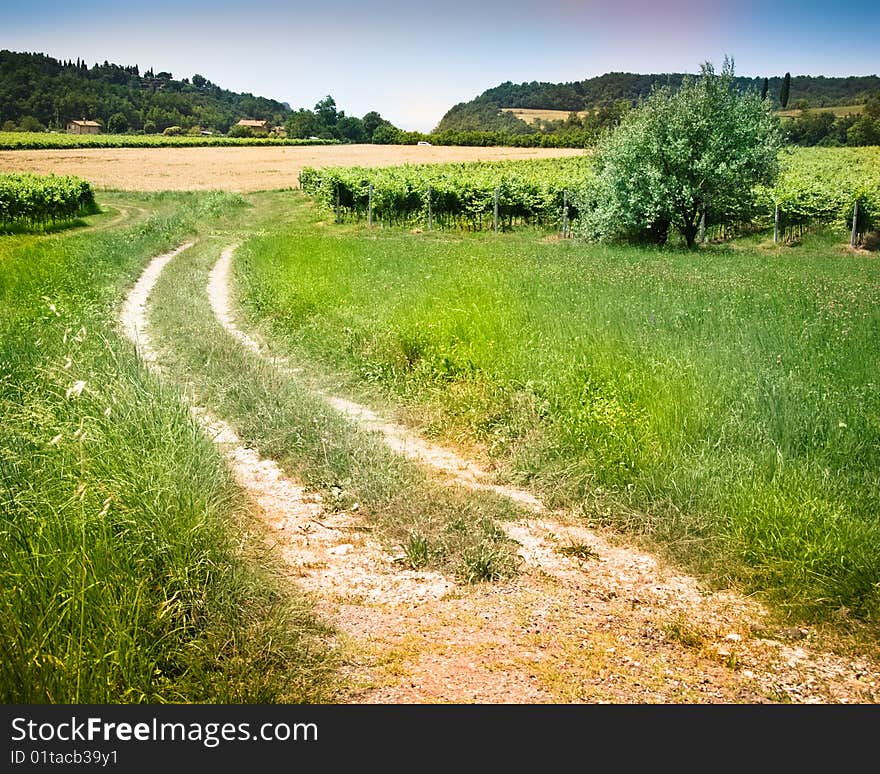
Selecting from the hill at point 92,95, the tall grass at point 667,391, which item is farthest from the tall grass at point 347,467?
the hill at point 92,95

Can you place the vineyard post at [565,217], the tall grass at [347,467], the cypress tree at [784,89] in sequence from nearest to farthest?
the tall grass at [347,467] → the cypress tree at [784,89] → the vineyard post at [565,217]

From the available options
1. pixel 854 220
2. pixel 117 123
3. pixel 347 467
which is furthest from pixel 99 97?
pixel 854 220

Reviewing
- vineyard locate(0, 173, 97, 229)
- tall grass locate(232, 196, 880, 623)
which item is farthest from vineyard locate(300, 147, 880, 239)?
tall grass locate(232, 196, 880, 623)

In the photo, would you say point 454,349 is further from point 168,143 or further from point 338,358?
point 168,143

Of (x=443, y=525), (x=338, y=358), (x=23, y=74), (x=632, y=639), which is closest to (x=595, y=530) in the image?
(x=443, y=525)

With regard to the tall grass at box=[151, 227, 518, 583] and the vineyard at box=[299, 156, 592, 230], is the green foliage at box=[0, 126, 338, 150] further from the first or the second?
the tall grass at box=[151, 227, 518, 583]

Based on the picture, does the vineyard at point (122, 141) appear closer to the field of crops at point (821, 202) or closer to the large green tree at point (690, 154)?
the large green tree at point (690, 154)

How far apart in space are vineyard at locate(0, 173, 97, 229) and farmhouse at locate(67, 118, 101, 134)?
5.10m

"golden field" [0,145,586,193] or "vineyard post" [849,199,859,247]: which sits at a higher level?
"golden field" [0,145,586,193]

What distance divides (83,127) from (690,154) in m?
18.7

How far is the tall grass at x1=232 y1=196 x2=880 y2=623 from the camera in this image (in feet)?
17.4

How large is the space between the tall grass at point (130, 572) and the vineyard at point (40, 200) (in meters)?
23.7

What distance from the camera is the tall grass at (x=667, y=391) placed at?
17.4 feet

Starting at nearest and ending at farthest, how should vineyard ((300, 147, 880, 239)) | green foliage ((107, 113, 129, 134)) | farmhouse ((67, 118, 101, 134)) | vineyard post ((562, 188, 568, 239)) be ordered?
1. farmhouse ((67, 118, 101, 134))
2. green foliage ((107, 113, 129, 134))
3. vineyard ((300, 147, 880, 239))
4. vineyard post ((562, 188, 568, 239))
